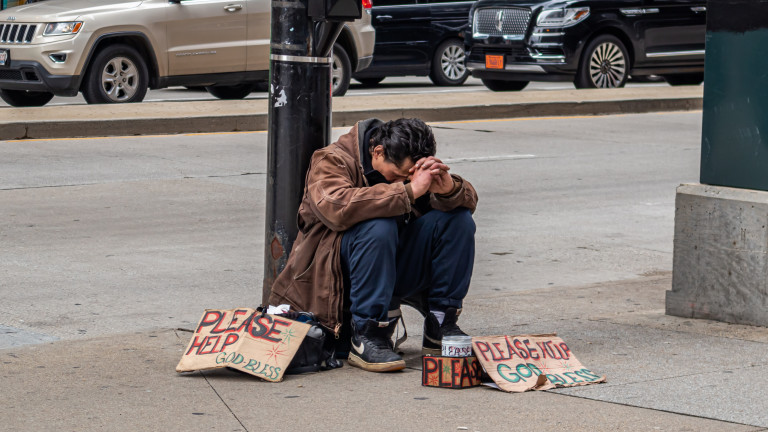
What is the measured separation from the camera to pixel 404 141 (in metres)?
5.09

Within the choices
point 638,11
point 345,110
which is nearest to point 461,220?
point 345,110

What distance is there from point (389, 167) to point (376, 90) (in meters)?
15.8

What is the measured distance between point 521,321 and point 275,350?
156cm

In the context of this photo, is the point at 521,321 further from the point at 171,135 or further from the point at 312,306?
the point at 171,135

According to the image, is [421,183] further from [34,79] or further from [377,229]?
[34,79]

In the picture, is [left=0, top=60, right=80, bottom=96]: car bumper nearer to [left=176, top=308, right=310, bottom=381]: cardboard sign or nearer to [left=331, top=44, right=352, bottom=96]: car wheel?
[left=331, top=44, right=352, bottom=96]: car wheel

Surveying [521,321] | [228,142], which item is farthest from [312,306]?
[228,142]

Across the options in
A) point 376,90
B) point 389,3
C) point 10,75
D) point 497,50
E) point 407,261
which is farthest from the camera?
point 376,90

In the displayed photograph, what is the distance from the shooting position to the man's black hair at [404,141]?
16.7 feet

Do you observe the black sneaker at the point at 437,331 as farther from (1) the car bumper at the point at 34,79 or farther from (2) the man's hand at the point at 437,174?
(1) the car bumper at the point at 34,79

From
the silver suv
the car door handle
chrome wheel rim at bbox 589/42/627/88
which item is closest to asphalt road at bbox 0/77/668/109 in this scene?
chrome wheel rim at bbox 589/42/627/88

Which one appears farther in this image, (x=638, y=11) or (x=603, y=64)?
(x=603, y=64)

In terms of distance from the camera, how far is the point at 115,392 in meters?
4.74

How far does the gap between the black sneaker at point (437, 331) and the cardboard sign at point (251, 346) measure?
0.55 metres
